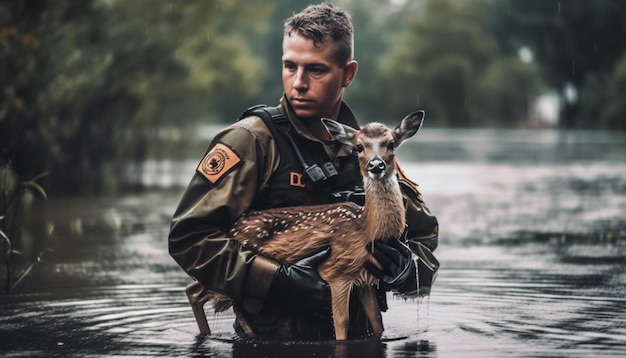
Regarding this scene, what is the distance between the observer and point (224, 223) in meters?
7.07

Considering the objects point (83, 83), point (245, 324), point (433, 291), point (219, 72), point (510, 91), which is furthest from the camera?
point (510, 91)

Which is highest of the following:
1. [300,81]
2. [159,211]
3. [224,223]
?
[300,81]

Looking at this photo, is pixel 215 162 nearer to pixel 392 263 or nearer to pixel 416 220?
pixel 392 263

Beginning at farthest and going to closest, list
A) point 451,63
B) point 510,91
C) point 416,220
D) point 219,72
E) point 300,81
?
1. point 451,63
2. point 510,91
3. point 219,72
4. point 416,220
5. point 300,81

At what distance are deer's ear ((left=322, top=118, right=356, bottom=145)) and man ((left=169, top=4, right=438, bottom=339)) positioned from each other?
321mm

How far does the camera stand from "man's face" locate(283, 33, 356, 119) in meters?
7.14

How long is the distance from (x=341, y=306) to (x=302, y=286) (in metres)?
0.27

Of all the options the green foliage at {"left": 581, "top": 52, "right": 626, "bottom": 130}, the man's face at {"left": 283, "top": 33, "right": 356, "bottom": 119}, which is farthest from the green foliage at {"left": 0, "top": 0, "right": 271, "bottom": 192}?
the green foliage at {"left": 581, "top": 52, "right": 626, "bottom": 130}

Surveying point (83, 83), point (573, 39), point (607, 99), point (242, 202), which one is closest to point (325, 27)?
point (242, 202)

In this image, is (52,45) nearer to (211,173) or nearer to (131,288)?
(131,288)

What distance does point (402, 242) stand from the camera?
7.12 m

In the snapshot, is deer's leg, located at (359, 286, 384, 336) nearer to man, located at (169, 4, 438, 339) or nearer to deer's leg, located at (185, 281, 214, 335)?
man, located at (169, 4, 438, 339)

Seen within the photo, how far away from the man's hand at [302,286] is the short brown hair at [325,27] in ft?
3.88

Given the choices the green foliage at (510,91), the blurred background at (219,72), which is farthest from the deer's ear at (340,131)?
the green foliage at (510,91)
